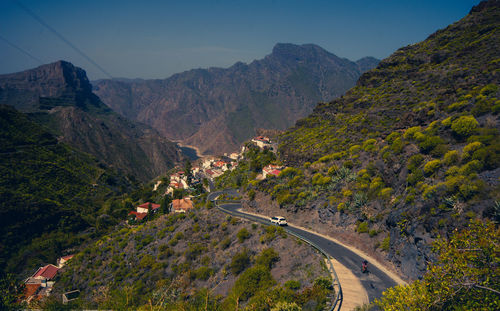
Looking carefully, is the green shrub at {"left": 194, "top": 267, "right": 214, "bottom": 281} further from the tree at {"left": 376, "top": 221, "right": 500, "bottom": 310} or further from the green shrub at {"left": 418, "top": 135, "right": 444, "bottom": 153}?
the green shrub at {"left": 418, "top": 135, "right": 444, "bottom": 153}

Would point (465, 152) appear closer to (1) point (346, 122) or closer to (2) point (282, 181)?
(2) point (282, 181)

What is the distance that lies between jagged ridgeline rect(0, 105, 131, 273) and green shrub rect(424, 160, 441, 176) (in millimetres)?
71473

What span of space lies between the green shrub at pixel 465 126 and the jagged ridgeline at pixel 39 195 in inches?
2975

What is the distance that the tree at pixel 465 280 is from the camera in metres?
9.12

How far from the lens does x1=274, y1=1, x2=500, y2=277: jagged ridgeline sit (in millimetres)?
17828

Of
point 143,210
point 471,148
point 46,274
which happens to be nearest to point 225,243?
point 471,148

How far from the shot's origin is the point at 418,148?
26859 mm

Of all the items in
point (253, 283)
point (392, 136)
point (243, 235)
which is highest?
point (392, 136)

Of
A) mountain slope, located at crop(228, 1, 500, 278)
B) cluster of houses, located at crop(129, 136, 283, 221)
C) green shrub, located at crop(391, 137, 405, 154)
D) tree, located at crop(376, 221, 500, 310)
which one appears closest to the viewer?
tree, located at crop(376, 221, 500, 310)

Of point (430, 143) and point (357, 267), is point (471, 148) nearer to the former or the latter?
point (430, 143)

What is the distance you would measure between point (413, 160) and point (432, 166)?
2.67 m

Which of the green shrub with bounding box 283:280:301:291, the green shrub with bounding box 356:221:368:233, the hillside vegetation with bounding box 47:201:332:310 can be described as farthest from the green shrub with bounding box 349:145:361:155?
the green shrub with bounding box 283:280:301:291

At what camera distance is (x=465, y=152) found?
20812 mm

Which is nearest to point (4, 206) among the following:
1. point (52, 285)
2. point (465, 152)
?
point (52, 285)
